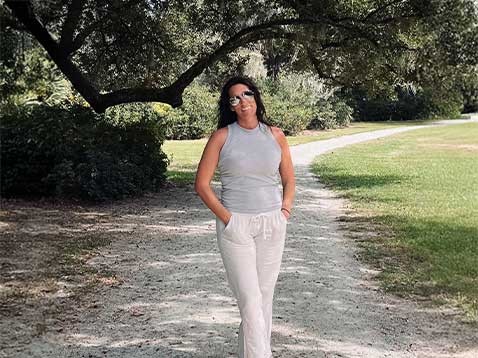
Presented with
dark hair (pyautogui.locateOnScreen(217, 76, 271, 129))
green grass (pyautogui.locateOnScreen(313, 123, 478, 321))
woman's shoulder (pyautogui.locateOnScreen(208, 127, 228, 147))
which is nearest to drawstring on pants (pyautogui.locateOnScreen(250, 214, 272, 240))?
woman's shoulder (pyautogui.locateOnScreen(208, 127, 228, 147))

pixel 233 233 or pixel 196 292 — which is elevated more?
pixel 233 233

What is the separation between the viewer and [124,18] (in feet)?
39.8

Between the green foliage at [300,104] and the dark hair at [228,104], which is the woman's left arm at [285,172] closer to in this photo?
the dark hair at [228,104]

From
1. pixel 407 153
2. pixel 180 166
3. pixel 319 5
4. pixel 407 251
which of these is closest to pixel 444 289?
pixel 407 251

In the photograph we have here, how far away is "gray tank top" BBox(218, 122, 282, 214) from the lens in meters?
3.55

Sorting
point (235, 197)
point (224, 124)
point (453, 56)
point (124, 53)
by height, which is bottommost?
point (235, 197)

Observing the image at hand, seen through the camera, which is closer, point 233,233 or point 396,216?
point 233,233

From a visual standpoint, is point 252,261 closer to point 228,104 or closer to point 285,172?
point 285,172

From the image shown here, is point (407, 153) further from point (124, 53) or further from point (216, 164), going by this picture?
point (216, 164)

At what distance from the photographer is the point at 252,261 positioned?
3.62 meters

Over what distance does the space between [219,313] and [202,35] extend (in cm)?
1063

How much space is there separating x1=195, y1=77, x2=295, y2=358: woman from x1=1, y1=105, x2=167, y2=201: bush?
8.14 meters

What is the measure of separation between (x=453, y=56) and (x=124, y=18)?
6036 mm

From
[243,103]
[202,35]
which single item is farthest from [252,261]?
[202,35]
